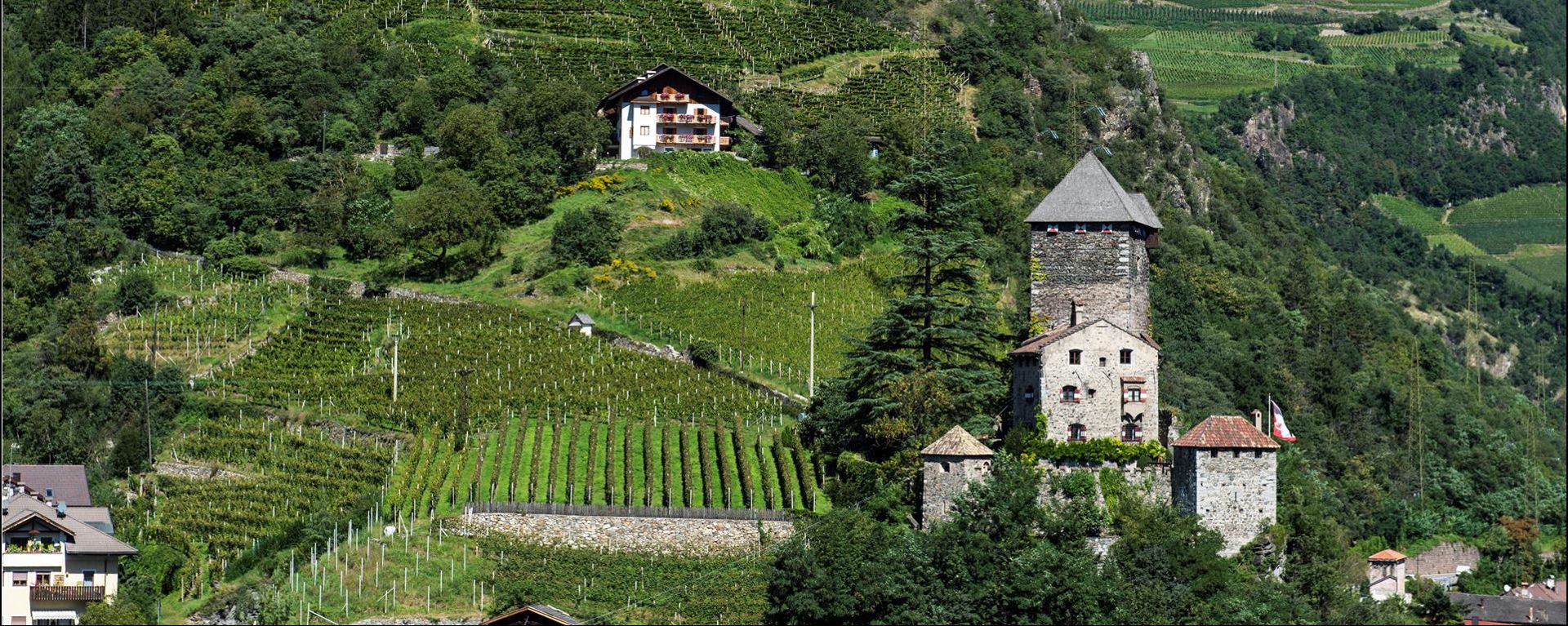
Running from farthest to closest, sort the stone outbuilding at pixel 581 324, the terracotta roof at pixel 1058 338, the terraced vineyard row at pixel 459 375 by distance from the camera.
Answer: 1. the stone outbuilding at pixel 581 324
2. the terraced vineyard row at pixel 459 375
3. the terracotta roof at pixel 1058 338

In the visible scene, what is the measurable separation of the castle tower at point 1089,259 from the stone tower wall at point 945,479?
7678mm

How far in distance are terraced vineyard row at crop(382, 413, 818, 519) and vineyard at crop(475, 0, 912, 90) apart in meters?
36.1

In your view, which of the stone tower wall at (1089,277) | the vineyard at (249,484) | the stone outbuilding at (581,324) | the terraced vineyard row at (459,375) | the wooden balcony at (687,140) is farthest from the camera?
the wooden balcony at (687,140)

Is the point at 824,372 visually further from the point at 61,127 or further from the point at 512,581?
the point at 61,127

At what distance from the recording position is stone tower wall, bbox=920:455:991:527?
68.4 metres

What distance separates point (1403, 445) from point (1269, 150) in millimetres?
71825

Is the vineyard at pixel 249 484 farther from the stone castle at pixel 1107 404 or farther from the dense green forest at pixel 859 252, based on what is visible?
the stone castle at pixel 1107 404

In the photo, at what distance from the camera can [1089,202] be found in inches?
2987

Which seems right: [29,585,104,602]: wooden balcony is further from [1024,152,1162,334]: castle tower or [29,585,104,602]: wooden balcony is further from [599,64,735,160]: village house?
[599,64,735,160]: village house

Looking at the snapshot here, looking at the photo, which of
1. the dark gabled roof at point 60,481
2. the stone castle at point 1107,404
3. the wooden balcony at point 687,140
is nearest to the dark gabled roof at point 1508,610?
the stone castle at point 1107,404

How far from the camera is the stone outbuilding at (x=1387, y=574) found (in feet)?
265

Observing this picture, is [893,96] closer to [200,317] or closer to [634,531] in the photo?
[200,317]

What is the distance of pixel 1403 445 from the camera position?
345 ft

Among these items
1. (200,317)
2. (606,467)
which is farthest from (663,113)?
(606,467)
